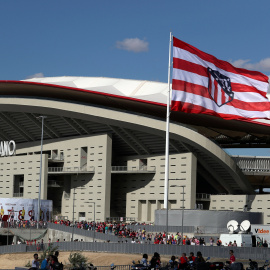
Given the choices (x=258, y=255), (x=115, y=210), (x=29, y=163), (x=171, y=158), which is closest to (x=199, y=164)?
(x=171, y=158)

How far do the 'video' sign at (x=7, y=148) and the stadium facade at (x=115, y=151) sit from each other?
59cm


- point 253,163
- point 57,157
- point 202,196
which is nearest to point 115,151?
point 57,157

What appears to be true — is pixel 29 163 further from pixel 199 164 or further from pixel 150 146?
pixel 199 164

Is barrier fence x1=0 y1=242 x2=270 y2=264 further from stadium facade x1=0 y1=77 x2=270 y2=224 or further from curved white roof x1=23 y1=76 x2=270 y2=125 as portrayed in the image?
curved white roof x1=23 y1=76 x2=270 y2=125

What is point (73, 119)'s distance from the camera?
3071 inches

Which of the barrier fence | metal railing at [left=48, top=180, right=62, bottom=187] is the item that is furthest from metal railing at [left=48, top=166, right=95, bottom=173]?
the barrier fence

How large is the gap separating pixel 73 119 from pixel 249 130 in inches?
765

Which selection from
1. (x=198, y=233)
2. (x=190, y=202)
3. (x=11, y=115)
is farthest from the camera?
(x=11, y=115)

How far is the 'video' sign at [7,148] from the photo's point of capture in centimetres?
8662

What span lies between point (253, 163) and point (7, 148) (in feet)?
101

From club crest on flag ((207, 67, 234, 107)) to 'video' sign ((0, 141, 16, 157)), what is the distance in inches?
1509

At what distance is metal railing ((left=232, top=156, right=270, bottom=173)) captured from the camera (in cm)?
7638

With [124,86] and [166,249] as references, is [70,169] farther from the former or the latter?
[166,249]

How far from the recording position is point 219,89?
54.8 metres
